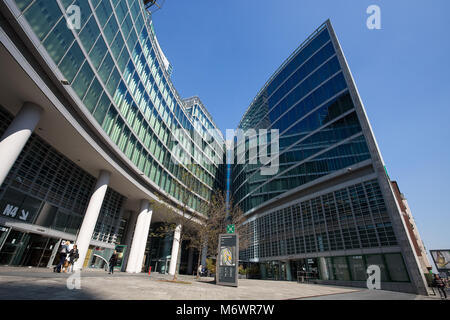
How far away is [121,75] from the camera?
20172 mm

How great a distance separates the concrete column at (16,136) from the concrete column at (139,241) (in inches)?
649

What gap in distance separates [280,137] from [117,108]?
2895 cm

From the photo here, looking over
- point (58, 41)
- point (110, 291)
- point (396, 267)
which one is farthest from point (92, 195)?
point (396, 267)

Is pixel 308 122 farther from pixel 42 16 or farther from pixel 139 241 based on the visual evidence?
pixel 42 16

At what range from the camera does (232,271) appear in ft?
49.9

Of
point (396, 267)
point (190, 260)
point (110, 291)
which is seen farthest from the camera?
point (190, 260)

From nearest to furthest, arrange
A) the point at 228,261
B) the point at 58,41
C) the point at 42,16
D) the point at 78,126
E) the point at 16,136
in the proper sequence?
the point at 42,16
the point at 16,136
the point at 58,41
the point at 78,126
the point at 228,261

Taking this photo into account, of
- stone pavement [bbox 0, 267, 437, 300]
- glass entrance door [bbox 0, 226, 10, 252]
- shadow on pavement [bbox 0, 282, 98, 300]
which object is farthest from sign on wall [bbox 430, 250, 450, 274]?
glass entrance door [bbox 0, 226, 10, 252]

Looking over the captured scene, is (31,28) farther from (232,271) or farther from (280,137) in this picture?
(280,137)

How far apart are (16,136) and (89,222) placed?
8.97 metres

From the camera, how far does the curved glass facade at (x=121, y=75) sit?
12859 mm
